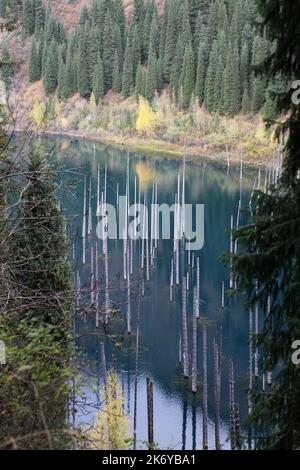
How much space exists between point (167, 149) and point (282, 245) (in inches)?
3439

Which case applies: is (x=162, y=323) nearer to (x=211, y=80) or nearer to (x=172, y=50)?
(x=211, y=80)

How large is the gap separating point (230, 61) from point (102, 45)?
40.0 meters

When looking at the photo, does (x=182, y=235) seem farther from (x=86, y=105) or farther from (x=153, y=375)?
(x=86, y=105)

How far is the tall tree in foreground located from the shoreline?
68.7 meters

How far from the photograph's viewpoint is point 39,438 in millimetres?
6934

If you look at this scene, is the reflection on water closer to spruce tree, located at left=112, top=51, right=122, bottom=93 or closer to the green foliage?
the green foliage

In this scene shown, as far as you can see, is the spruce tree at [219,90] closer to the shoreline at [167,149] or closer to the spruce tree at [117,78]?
the shoreline at [167,149]

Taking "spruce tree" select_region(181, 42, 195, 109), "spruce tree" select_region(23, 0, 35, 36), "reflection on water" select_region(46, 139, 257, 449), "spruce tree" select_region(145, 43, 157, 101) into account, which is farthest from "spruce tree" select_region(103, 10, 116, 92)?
"reflection on water" select_region(46, 139, 257, 449)

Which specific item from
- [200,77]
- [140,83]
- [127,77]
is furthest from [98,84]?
[200,77]

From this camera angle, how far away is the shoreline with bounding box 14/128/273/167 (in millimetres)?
82500

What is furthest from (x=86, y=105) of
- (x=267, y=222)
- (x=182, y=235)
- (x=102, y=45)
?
(x=267, y=222)

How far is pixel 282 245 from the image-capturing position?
6.97m

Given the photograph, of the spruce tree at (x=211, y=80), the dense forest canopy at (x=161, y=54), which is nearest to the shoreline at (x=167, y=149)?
the dense forest canopy at (x=161, y=54)
